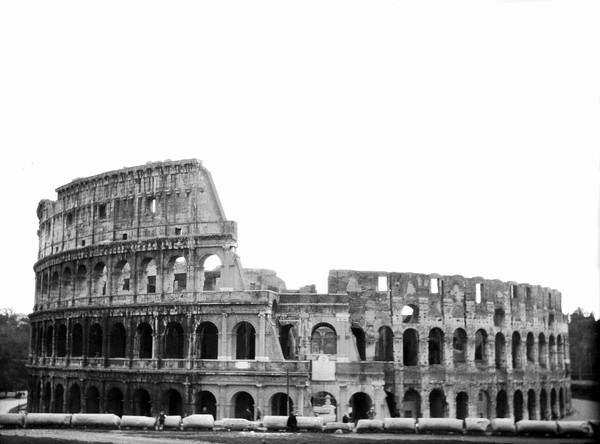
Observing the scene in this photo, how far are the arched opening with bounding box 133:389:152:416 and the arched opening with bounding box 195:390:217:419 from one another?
2.89 m

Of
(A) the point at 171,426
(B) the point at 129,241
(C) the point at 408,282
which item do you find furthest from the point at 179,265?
(A) the point at 171,426

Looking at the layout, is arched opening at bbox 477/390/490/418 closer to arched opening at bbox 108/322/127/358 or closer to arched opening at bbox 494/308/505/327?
arched opening at bbox 494/308/505/327

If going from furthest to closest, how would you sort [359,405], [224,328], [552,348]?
[552,348], [359,405], [224,328]

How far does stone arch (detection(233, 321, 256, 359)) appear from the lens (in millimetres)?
36719

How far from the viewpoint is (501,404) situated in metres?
41.9

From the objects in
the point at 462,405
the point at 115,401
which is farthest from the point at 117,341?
the point at 462,405

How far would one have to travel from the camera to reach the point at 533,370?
44.0 metres


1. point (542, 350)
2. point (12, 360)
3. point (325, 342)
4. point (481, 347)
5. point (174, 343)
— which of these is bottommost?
point (12, 360)

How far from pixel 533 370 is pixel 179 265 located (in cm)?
2410

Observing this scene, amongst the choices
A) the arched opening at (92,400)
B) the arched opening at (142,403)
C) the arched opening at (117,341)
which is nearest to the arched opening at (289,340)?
the arched opening at (142,403)

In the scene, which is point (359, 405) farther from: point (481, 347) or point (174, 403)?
point (481, 347)

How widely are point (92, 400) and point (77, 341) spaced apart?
13.8 ft

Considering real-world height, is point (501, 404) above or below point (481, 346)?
below

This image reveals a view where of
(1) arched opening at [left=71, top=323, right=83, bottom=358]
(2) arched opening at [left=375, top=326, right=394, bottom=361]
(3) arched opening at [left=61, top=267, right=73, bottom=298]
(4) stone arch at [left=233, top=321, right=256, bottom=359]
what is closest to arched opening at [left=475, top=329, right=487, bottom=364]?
(2) arched opening at [left=375, top=326, right=394, bottom=361]
